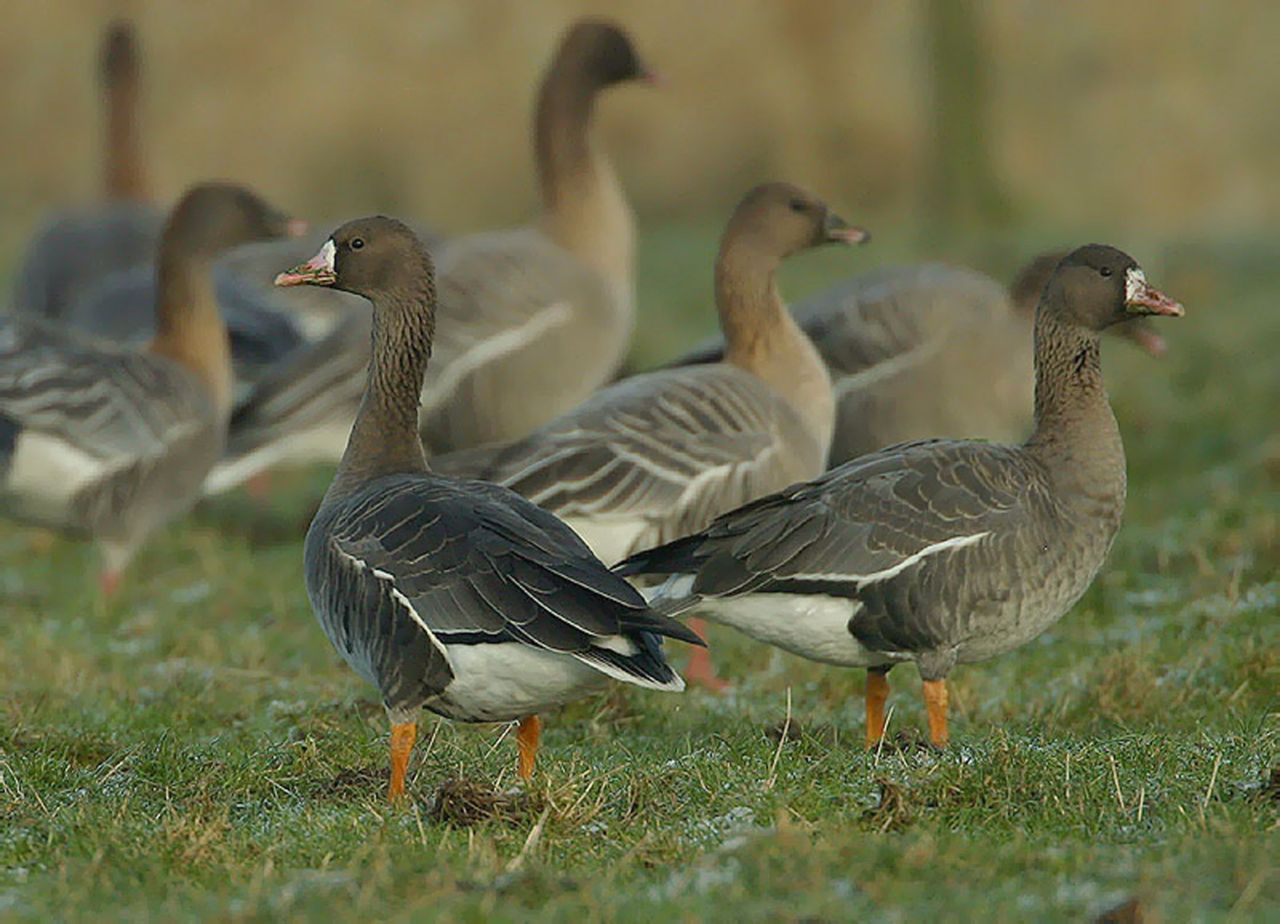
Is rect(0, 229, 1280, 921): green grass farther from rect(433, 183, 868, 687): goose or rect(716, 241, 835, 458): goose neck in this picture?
rect(716, 241, 835, 458): goose neck

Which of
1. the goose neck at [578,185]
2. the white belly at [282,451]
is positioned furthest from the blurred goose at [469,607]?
the goose neck at [578,185]

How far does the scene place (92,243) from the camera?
1598cm

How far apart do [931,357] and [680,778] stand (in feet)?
18.6

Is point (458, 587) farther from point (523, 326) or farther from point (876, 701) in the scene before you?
point (523, 326)

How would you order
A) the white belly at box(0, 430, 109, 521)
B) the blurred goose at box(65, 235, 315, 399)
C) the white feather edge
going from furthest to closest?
the blurred goose at box(65, 235, 315, 399)
the white belly at box(0, 430, 109, 521)
the white feather edge

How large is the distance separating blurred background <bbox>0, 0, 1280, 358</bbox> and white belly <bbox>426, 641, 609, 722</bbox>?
66.7ft

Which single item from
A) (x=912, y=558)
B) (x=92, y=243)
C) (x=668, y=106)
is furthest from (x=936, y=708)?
(x=668, y=106)

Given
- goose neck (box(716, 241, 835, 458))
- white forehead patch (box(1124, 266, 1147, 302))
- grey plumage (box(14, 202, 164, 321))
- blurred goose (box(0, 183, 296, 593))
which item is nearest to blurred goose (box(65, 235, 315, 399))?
grey plumage (box(14, 202, 164, 321))

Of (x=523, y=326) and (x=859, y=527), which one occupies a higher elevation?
(x=859, y=527)

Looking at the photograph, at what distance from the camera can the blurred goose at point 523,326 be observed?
11.1m

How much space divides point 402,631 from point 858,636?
5.68 ft

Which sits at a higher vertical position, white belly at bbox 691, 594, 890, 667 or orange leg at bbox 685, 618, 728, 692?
white belly at bbox 691, 594, 890, 667

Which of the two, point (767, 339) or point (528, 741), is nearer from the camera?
point (528, 741)

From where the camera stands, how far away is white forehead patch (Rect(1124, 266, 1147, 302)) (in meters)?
7.52
